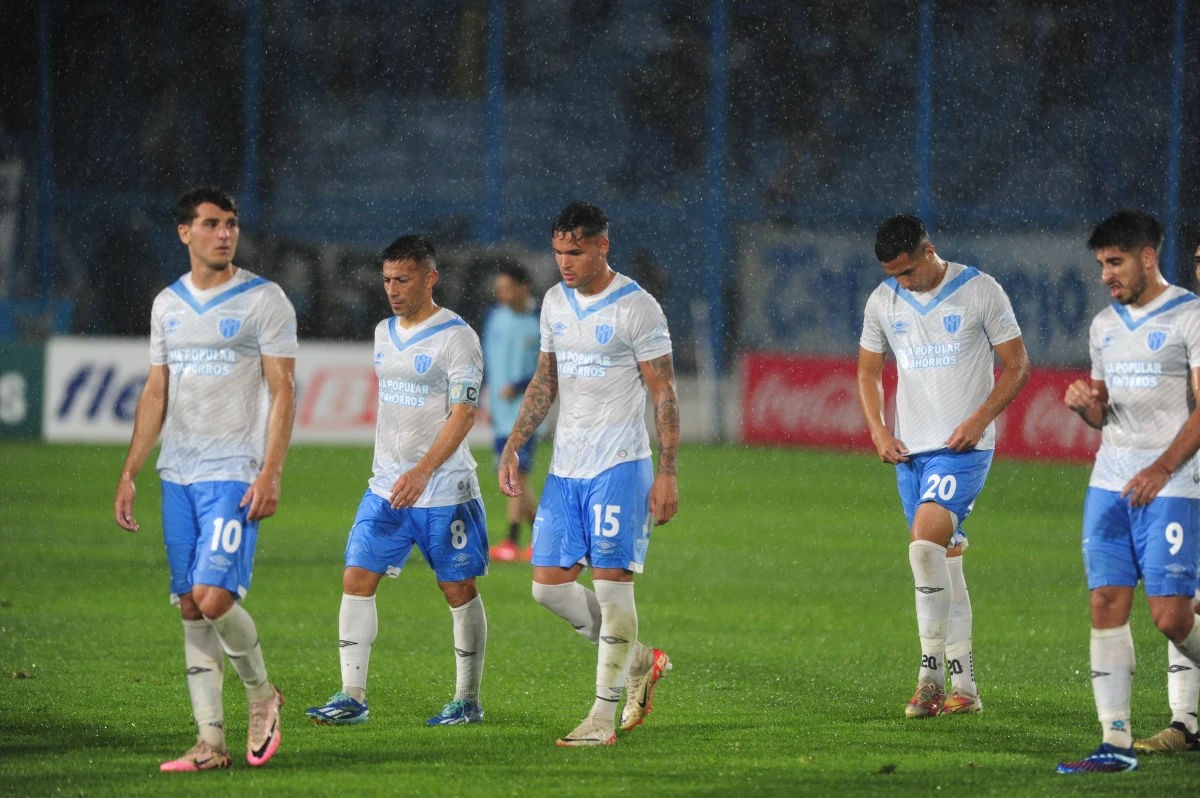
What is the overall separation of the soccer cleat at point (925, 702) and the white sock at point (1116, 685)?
1.27 metres

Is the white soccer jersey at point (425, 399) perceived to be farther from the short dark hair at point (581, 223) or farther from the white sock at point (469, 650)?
the short dark hair at point (581, 223)

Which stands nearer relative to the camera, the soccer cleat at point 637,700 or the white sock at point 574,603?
the white sock at point 574,603

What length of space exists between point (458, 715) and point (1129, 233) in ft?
11.1

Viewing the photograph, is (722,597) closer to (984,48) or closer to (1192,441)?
(1192,441)

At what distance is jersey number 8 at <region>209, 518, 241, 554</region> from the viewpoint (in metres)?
5.99

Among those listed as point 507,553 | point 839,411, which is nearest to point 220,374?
point 507,553

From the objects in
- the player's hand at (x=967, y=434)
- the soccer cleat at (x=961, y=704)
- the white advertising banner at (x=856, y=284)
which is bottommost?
the soccer cleat at (x=961, y=704)

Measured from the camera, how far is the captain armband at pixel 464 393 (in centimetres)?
701

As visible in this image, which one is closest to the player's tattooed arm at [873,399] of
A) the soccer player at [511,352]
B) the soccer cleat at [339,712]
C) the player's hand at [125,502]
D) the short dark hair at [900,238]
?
the short dark hair at [900,238]

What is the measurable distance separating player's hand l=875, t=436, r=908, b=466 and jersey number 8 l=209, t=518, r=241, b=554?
9.55 ft

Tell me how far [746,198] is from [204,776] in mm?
25123

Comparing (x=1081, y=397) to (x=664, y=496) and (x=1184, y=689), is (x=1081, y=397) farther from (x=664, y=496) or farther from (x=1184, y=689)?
(x=664, y=496)

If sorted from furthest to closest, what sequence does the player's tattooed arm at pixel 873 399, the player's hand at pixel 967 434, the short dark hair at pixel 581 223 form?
the player's tattooed arm at pixel 873 399 < the player's hand at pixel 967 434 < the short dark hair at pixel 581 223

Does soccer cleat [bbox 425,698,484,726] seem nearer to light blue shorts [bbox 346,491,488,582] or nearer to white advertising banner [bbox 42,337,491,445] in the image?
light blue shorts [bbox 346,491,488,582]
